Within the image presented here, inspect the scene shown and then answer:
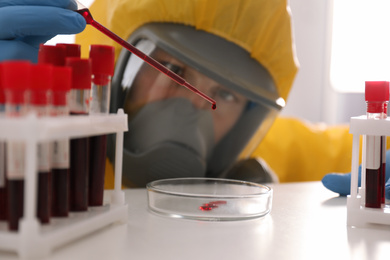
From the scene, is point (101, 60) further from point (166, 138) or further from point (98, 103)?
point (166, 138)

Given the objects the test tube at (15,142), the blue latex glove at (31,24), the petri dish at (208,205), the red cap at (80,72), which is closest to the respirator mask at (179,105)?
the blue latex glove at (31,24)

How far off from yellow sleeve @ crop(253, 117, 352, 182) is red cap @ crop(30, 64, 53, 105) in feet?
4.12

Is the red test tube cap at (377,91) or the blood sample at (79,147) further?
the red test tube cap at (377,91)

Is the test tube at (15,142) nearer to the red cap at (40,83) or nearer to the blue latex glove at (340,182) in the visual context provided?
the red cap at (40,83)

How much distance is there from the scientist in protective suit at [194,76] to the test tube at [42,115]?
46 cm

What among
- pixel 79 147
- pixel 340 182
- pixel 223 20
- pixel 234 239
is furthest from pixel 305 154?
pixel 79 147

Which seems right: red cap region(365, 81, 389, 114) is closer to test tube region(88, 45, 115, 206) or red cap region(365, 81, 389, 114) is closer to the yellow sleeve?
test tube region(88, 45, 115, 206)

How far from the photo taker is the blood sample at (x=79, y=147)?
596mm

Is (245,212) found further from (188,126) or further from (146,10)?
(146,10)

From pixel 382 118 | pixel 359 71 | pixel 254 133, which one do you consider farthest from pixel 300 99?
pixel 382 118

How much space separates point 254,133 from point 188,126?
202mm

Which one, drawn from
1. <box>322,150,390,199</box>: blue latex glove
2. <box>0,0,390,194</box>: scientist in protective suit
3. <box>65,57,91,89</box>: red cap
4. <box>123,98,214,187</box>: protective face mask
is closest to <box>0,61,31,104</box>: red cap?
<box>65,57,91,89</box>: red cap

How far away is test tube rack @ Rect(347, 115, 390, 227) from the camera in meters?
0.69

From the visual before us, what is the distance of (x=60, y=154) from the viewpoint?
0.56 metres
